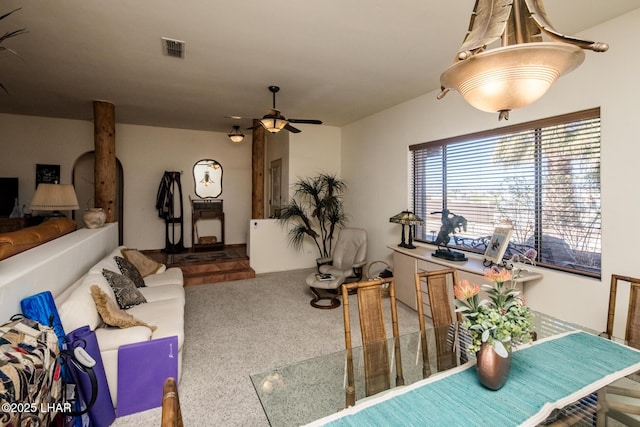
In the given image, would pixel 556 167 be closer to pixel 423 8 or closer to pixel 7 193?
pixel 423 8

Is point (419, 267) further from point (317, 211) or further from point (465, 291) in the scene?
point (465, 291)

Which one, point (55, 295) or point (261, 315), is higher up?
point (55, 295)

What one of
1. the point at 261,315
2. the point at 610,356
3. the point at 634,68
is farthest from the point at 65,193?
the point at 634,68

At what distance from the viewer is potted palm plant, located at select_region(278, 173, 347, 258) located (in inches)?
227

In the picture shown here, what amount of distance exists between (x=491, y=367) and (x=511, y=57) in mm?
1150

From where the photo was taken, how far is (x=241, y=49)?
298 cm

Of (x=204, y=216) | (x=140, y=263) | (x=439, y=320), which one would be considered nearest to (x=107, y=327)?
(x=140, y=263)

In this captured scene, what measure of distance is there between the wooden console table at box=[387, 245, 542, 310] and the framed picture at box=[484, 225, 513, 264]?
5.2 inches

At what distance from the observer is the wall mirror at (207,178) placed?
7083mm

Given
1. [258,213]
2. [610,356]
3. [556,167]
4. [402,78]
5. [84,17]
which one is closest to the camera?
[610,356]

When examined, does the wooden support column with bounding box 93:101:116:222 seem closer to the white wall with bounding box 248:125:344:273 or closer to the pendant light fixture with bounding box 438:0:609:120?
the white wall with bounding box 248:125:344:273

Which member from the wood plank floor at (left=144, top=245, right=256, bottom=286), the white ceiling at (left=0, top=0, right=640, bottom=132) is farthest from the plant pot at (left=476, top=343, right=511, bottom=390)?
the wood plank floor at (left=144, top=245, right=256, bottom=286)

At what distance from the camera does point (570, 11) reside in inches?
91.7

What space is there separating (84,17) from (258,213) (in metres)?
4.03
